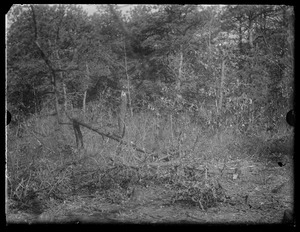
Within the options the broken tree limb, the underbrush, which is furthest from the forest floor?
the broken tree limb

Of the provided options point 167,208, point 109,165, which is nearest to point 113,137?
point 109,165

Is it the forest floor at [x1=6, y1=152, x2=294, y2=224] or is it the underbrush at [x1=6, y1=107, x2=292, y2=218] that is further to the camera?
the underbrush at [x1=6, y1=107, x2=292, y2=218]

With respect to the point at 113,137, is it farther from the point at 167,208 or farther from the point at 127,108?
the point at 167,208

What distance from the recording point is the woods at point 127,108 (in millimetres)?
4430

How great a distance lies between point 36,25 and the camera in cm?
450

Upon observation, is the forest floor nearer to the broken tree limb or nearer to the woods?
the woods

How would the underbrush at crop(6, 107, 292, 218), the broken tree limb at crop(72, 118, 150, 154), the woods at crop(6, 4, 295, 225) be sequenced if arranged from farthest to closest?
the broken tree limb at crop(72, 118, 150, 154) < the woods at crop(6, 4, 295, 225) < the underbrush at crop(6, 107, 292, 218)

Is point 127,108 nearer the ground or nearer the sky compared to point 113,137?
nearer the sky

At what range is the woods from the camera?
14.5 feet

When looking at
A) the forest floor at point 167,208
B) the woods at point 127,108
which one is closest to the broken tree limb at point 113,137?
the woods at point 127,108

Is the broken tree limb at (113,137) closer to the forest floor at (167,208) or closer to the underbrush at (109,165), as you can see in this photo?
the underbrush at (109,165)

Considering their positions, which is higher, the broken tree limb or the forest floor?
the broken tree limb

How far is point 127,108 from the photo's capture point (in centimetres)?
555
